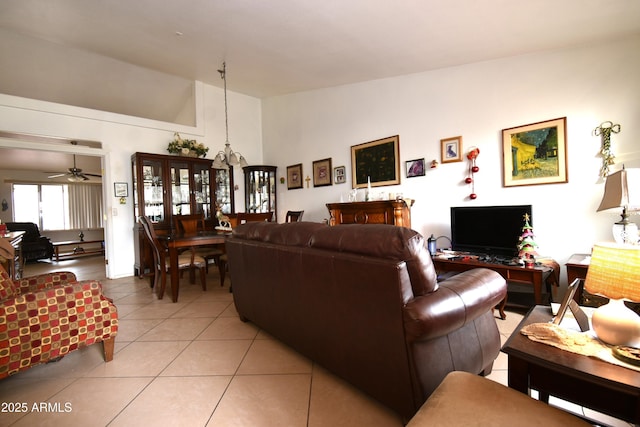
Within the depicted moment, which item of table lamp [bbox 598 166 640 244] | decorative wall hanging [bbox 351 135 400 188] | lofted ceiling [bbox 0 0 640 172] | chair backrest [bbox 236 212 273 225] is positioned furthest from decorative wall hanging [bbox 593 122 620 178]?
chair backrest [bbox 236 212 273 225]

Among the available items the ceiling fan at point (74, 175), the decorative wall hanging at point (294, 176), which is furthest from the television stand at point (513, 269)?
the ceiling fan at point (74, 175)

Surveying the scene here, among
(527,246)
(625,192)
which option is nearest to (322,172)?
(527,246)

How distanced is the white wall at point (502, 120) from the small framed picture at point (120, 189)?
337cm

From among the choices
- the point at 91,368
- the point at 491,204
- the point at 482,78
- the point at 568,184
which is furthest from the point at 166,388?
the point at 482,78

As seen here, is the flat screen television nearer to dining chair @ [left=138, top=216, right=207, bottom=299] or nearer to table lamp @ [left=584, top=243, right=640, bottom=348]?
table lamp @ [left=584, top=243, right=640, bottom=348]

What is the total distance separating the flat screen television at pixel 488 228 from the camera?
272 cm

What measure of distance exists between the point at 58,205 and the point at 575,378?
10.3 meters

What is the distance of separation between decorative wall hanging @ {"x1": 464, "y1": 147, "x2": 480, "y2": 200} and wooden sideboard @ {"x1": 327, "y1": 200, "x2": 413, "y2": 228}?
721 millimetres

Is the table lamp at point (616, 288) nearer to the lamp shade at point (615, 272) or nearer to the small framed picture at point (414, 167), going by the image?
the lamp shade at point (615, 272)

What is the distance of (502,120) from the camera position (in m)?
3.03

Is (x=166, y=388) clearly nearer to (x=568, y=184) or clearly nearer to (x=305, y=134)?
(x=568, y=184)

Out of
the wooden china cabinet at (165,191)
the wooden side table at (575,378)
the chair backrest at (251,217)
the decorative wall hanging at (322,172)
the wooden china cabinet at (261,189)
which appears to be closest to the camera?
the wooden side table at (575,378)

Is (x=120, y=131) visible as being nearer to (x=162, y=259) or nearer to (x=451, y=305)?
(x=162, y=259)

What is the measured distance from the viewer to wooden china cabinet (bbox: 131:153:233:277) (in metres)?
4.27
